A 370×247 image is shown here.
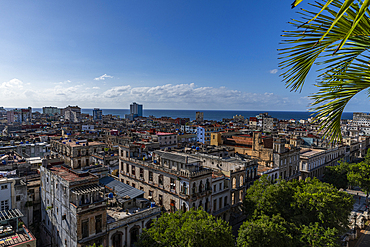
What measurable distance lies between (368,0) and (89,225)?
127 ft

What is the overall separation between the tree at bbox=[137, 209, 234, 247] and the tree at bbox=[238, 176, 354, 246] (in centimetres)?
537

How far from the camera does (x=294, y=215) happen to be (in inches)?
1607

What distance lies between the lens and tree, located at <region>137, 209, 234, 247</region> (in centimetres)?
2889

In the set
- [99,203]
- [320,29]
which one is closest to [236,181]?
[99,203]

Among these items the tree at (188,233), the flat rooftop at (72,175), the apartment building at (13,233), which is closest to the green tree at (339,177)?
the tree at (188,233)

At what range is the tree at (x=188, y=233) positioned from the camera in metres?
28.9

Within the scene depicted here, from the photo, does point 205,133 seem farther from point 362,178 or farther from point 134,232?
point 134,232

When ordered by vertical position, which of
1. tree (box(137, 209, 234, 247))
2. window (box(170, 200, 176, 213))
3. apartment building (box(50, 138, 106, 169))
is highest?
apartment building (box(50, 138, 106, 169))

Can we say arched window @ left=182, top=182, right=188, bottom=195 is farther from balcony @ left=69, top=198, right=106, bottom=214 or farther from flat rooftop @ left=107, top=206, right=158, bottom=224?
balcony @ left=69, top=198, right=106, bottom=214

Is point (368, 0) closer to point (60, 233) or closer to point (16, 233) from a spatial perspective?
point (16, 233)

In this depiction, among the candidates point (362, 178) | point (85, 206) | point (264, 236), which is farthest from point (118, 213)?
point (362, 178)

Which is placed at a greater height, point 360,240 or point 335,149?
point 335,149

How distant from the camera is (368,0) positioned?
3615mm

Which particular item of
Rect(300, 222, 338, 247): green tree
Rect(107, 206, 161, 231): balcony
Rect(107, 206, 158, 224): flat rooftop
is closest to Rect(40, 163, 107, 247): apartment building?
Rect(107, 206, 161, 231): balcony
